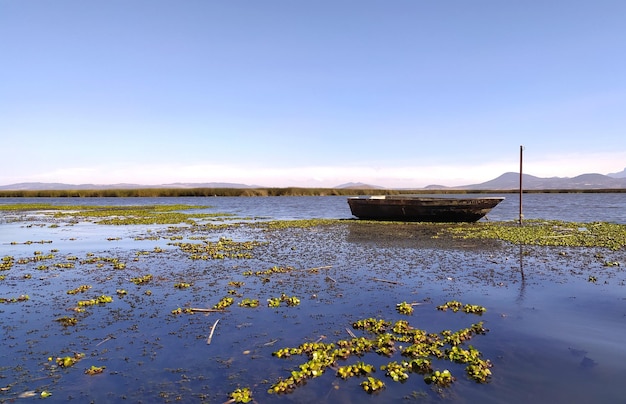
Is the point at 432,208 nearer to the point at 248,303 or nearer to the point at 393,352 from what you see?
the point at 248,303

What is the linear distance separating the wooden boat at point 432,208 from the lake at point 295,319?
1402cm

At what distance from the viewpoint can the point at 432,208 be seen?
33469 millimetres

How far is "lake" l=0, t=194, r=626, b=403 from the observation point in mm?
6383

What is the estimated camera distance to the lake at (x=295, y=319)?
20.9 ft

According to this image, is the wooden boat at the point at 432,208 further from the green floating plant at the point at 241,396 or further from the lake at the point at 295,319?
the green floating plant at the point at 241,396

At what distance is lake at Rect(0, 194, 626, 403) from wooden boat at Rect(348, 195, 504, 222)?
1402 centimetres

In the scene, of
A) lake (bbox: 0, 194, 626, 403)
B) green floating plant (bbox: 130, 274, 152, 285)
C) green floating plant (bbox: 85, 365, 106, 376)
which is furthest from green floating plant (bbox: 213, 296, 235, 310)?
green floating plant (bbox: 130, 274, 152, 285)

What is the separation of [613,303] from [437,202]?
2326 cm

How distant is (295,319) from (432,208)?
85.8 ft

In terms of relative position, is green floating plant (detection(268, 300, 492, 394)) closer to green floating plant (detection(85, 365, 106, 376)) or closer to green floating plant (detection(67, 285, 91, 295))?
green floating plant (detection(85, 365, 106, 376))

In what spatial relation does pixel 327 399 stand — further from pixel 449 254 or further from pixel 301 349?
pixel 449 254

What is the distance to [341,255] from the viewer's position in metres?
18.5

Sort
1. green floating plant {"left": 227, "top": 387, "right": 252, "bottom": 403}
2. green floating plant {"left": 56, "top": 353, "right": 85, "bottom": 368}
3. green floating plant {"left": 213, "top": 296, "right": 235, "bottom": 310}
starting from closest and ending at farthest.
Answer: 1. green floating plant {"left": 227, "top": 387, "right": 252, "bottom": 403}
2. green floating plant {"left": 56, "top": 353, "right": 85, "bottom": 368}
3. green floating plant {"left": 213, "top": 296, "right": 235, "bottom": 310}

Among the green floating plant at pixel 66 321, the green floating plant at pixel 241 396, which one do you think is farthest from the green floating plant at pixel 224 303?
the green floating plant at pixel 241 396
